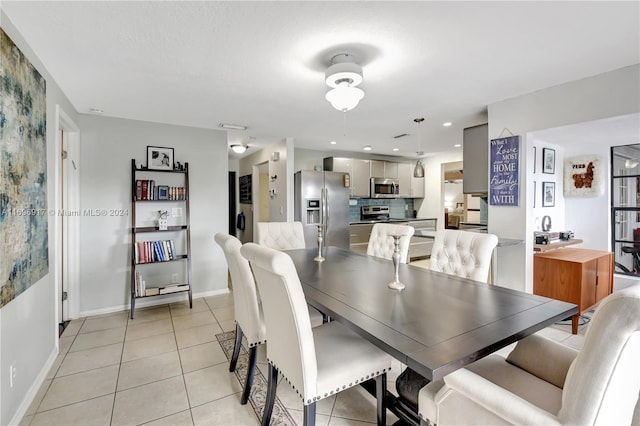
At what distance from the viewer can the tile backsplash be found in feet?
22.0

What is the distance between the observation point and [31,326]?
197 cm

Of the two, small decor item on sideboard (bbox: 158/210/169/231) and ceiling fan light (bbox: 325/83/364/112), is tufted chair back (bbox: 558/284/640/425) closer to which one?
ceiling fan light (bbox: 325/83/364/112)

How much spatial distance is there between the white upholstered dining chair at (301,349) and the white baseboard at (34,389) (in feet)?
4.89

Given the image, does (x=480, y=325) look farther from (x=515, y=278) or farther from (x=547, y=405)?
(x=515, y=278)

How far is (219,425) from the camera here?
171 centimetres

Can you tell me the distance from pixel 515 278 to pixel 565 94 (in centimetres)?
181

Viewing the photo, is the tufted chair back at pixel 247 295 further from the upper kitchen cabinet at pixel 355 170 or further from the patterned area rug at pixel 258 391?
the upper kitchen cabinet at pixel 355 170

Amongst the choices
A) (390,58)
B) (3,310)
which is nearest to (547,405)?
(390,58)

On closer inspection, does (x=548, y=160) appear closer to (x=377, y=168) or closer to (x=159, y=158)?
(x=377, y=168)

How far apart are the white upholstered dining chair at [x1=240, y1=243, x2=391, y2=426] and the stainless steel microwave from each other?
16.3 feet

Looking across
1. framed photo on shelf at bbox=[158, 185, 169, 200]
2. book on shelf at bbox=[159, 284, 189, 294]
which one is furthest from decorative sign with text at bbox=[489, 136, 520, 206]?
framed photo on shelf at bbox=[158, 185, 169, 200]

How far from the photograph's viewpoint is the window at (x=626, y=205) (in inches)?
155

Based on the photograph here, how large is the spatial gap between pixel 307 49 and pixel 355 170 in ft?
14.0

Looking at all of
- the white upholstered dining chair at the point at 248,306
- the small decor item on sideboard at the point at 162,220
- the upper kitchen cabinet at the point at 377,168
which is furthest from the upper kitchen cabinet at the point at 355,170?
the white upholstered dining chair at the point at 248,306
